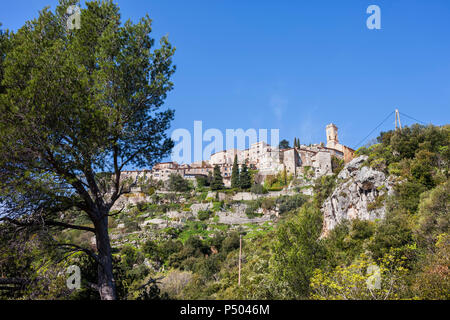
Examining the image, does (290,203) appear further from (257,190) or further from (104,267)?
(104,267)

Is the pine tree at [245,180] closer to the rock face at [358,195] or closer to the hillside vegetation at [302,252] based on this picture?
the hillside vegetation at [302,252]

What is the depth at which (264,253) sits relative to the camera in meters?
29.7

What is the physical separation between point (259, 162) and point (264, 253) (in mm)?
54092

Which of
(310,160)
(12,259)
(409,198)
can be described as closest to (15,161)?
(12,259)

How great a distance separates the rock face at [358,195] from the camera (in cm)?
2233

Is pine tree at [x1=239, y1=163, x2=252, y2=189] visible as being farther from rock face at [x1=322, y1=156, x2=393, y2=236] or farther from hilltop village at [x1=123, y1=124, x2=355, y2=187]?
rock face at [x1=322, y1=156, x2=393, y2=236]

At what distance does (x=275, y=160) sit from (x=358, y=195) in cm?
5257

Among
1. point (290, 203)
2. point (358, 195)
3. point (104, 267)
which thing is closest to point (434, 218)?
point (358, 195)

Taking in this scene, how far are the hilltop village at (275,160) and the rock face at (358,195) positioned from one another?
35.9 meters

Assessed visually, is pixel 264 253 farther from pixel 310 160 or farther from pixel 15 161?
pixel 310 160

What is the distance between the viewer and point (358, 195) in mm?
24375

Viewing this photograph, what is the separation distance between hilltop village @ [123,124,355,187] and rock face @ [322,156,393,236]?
3589cm

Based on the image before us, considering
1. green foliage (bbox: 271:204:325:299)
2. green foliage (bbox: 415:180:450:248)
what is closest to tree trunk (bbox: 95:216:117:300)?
green foliage (bbox: 271:204:325:299)

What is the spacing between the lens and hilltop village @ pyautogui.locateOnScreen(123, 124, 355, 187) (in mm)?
71062
